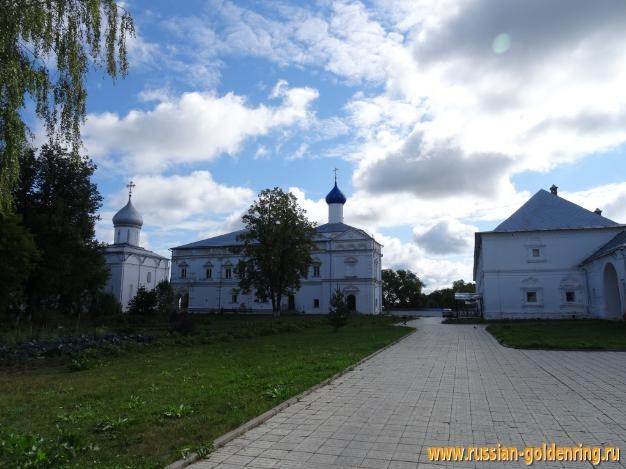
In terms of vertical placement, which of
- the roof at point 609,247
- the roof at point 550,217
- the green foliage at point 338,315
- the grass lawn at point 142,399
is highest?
the roof at point 550,217

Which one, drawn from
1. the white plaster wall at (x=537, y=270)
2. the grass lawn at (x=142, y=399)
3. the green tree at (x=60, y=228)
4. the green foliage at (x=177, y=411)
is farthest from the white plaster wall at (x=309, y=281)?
the green foliage at (x=177, y=411)

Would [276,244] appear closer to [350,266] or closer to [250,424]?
[350,266]

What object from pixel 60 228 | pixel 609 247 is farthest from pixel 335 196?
pixel 60 228

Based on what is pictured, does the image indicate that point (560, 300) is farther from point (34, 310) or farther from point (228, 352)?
point (34, 310)

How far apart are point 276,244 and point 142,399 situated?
30253 mm

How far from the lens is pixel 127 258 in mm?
64438

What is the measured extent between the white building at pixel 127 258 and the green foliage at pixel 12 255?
36.9 m

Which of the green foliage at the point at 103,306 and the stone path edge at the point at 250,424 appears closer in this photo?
the stone path edge at the point at 250,424

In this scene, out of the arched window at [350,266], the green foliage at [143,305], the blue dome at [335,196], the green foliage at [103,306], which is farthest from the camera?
the blue dome at [335,196]

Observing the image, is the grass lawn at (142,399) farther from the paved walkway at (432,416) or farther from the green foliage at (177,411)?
the paved walkway at (432,416)

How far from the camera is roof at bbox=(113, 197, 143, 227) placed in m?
65.7

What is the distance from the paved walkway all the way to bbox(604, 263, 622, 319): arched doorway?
83.8 ft

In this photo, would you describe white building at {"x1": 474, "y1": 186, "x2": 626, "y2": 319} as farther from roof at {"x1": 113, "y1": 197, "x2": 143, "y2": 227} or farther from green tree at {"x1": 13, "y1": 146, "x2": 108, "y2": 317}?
roof at {"x1": 113, "y1": 197, "x2": 143, "y2": 227}

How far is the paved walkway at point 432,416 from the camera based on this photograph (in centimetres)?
536
